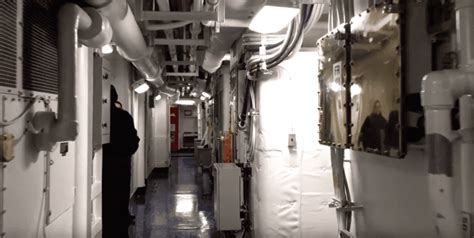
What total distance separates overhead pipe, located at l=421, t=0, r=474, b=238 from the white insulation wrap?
2428 mm

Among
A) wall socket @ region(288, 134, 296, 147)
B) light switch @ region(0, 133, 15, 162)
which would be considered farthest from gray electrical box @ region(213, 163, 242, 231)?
light switch @ region(0, 133, 15, 162)

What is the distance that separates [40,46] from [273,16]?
143cm

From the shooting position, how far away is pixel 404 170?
1.50 metres

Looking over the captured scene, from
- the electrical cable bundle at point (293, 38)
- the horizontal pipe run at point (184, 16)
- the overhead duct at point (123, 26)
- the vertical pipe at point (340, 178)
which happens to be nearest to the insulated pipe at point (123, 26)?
the overhead duct at point (123, 26)

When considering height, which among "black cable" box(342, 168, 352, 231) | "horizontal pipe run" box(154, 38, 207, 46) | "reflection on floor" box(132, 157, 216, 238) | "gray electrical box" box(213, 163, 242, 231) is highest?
"horizontal pipe run" box(154, 38, 207, 46)

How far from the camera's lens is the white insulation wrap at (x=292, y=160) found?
3.50m

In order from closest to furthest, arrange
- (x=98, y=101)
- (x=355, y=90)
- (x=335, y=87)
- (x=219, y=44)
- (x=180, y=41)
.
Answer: (x=355, y=90), (x=335, y=87), (x=98, y=101), (x=219, y=44), (x=180, y=41)

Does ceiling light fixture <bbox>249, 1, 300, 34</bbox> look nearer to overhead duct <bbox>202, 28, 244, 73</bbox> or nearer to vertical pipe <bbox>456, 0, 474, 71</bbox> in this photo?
overhead duct <bbox>202, 28, 244, 73</bbox>

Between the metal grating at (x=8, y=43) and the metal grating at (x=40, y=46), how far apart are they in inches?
4.4

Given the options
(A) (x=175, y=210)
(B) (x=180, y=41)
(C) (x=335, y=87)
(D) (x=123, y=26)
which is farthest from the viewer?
(A) (x=175, y=210)

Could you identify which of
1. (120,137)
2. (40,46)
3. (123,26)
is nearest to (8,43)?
(40,46)

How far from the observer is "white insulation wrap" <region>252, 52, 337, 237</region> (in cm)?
350

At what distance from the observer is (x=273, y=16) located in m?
2.47

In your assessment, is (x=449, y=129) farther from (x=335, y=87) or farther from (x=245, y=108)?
(x=245, y=108)
